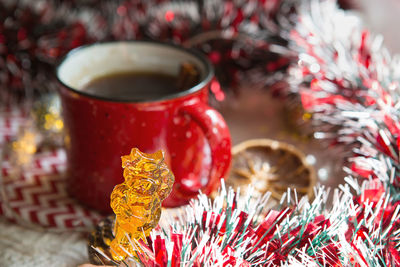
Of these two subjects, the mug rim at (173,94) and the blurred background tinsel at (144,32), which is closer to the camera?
the mug rim at (173,94)

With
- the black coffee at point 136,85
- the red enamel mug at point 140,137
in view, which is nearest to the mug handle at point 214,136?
the red enamel mug at point 140,137

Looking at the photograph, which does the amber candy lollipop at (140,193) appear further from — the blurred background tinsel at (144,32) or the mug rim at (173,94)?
the blurred background tinsel at (144,32)

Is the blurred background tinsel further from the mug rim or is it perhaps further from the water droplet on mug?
the water droplet on mug

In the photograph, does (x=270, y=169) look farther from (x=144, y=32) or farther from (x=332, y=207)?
(x=144, y=32)

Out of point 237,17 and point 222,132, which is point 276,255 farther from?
point 237,17

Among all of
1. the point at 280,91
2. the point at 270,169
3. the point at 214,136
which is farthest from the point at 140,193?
the point at 280,91

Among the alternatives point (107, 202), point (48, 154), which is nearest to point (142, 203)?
point (107, 202)

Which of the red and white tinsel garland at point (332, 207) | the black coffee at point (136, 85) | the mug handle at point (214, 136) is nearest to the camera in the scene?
the red and white tinsel garland at point (332, 207)

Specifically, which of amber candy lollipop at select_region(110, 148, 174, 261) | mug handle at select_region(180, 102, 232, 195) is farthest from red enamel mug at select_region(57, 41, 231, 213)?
amber candy lollipop at select_region(110, 148, 174, 261)
